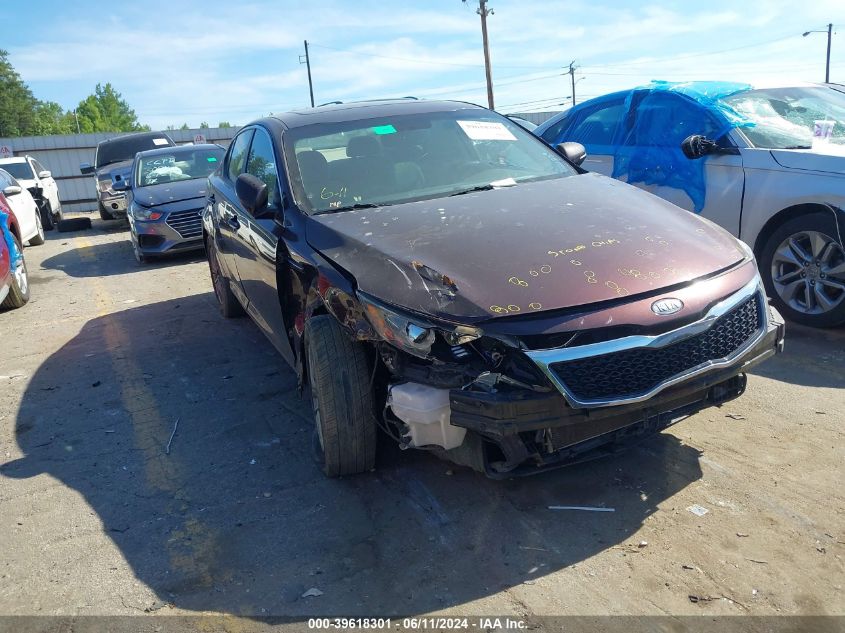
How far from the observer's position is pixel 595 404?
8.80ft

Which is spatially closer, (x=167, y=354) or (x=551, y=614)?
(x=551, y=614)

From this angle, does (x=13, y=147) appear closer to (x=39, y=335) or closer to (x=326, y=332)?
(x=39, y=335)

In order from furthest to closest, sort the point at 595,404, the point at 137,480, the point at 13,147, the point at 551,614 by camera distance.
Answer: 1. the point at 13,147
2. the point at 137,480
3. the point at 595,404
4. the point at 551,614

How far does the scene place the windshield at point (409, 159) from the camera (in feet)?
13.2

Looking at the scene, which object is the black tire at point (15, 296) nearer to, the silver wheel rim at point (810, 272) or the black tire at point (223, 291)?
the black tire at point (223, 291)

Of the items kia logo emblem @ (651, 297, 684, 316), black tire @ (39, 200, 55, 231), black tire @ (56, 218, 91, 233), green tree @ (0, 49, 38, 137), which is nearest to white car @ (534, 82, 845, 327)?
kia logo emblem @ (651, 297, 684, 316)

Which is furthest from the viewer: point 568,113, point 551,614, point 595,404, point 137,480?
point 568,113

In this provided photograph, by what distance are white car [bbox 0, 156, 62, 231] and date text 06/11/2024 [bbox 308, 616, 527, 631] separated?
621 inches

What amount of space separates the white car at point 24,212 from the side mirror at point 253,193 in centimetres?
833

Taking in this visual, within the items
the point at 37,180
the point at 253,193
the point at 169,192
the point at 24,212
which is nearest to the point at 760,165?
the point at 253,193

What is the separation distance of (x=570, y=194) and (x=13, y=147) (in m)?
29.4

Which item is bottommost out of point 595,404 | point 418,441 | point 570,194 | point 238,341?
point 238,341

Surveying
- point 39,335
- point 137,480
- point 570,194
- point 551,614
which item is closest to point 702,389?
point 551,614

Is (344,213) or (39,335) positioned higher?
(344,213)
